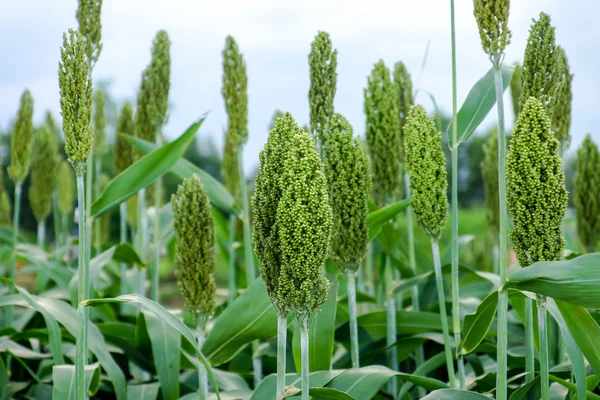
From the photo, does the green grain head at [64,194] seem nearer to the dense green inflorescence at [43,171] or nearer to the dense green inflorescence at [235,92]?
the dense green inflorescence at [43,171]

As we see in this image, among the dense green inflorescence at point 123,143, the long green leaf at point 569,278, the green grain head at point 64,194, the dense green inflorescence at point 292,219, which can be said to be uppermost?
the dense green inflorescence at point 123,143

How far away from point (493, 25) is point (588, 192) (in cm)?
175

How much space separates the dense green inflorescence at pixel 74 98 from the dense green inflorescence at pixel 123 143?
186 cm

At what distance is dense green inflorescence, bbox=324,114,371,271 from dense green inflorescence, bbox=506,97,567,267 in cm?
50

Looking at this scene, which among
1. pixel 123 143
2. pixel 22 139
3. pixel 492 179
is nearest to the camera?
pixel 22 139

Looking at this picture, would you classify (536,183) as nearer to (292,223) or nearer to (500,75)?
(500,75)

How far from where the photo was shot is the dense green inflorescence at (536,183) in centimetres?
164

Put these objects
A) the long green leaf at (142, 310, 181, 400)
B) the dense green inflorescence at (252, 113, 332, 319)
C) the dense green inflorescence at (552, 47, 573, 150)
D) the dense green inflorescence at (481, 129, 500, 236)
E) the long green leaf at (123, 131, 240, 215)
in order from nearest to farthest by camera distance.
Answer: the dense green inflorescence at (252, 113, 332, 319) < the dense green inflorescence at (552, 47, 573, 150) < the long green leaf at (142, 310, 181, 400) < the long green leaf at (123, 131, 240, 215) < the dense green inflorescence at (481, 129, 500, 236)

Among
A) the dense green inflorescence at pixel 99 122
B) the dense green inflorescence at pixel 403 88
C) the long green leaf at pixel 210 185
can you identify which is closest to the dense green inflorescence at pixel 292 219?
the dense green inflorescence at pixel 403 88

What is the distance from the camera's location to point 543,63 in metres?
1.86

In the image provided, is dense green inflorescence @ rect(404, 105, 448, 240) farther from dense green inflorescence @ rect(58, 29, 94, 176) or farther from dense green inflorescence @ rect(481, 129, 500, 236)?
dense green inflorescence @ rect(481, 129, 500, 236)

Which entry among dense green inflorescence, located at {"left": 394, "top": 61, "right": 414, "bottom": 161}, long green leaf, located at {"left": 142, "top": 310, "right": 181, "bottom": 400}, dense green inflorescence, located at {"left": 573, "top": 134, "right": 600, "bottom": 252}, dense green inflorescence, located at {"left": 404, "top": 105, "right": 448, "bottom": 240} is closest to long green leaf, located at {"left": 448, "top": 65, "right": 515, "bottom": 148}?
dense green inflorescence, located at {"left": 404, "top": 105, "right": 448, "bottom": 240}

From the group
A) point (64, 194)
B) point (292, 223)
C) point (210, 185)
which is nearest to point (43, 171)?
point (64, 194)

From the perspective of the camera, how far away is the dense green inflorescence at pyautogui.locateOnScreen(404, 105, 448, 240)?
1978mm
